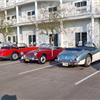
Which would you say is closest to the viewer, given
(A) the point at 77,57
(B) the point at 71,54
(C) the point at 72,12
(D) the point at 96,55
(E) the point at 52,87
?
(E) the point at 52,87

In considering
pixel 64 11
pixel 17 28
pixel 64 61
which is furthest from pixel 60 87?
pixel 17 28

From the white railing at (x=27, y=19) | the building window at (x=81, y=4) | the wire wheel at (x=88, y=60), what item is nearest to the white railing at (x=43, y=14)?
the white railing at (x=27, y=19)

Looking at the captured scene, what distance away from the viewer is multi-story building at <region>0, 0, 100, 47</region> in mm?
24906

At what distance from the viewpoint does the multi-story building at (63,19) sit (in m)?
24.9

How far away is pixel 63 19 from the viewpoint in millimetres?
26438

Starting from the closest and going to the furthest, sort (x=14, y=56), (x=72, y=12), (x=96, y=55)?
1. (x=96, y=55)
2. (x=14, y=56)
3. (x=72, y=12)

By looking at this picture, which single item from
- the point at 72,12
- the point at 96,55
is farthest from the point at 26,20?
the point at 96,55

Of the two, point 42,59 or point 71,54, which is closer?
point 71,54

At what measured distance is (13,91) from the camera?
8.34 meters

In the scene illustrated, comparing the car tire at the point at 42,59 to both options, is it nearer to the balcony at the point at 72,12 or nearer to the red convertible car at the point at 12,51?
the red convertible car at the point at 12,51

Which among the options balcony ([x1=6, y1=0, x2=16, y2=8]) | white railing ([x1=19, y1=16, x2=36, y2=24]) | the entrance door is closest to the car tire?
the entrance door

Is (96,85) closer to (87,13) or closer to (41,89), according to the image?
(41,89)

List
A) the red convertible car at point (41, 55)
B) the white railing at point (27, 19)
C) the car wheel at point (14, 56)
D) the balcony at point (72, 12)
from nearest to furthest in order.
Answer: the red convertible car at point (41, 55) < the car wheel at point (14, 56) < the balcony at point (72, 12) < the white railing at point (27, 19)

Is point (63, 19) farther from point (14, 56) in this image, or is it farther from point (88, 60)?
point (88, 60)
